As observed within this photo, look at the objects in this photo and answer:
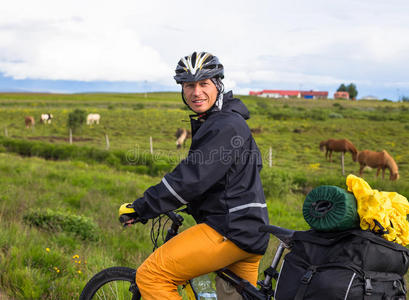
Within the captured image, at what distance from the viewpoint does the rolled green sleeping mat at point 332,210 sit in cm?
184

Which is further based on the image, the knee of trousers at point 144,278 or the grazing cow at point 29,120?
the grazing cow at point 29,120

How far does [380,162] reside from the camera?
1722 cm

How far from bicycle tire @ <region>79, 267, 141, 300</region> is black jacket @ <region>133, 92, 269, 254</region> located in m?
0.73

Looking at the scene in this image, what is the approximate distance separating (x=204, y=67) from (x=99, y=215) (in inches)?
267

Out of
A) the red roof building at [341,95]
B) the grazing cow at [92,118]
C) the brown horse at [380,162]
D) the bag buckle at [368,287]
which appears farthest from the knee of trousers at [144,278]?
the red roof building at [341,95]

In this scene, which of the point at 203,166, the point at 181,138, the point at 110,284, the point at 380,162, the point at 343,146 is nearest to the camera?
the point at 203,166

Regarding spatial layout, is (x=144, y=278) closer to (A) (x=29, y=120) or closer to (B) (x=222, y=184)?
(B) (x=222, y=184)

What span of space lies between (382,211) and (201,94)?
1.35 metres

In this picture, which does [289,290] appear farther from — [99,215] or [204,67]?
[99,215]

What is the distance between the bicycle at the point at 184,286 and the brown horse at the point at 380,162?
15782mm

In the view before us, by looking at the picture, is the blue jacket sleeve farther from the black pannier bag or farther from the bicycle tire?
the bicycle tire

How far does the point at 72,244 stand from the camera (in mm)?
5777

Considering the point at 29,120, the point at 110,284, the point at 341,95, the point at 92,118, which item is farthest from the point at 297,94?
the point at 110,284

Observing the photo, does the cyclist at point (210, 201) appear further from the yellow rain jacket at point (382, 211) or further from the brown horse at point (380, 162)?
the brown horse at point (380, 162)
